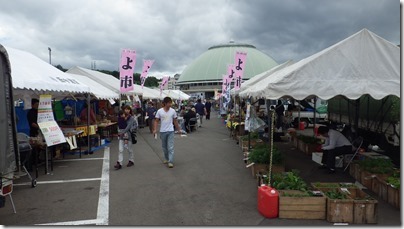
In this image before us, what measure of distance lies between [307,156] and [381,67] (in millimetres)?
4426

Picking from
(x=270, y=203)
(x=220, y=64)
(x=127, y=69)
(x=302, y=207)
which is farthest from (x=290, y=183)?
(x=220, y=64)

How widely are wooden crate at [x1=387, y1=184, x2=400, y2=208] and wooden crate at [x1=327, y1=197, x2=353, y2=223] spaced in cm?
116

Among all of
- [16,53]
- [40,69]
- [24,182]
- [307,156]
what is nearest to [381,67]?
[307,156]

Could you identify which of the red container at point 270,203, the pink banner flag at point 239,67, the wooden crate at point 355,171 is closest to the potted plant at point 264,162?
the wooden crate at point 355,171

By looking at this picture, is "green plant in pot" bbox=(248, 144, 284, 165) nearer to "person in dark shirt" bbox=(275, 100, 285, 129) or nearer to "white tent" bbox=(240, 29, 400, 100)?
"white tent" bbox=(240, 29, 400, 100)

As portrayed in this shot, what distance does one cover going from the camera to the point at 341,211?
460 cm

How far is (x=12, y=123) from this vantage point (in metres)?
4.53

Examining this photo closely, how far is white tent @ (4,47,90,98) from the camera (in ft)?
22.9

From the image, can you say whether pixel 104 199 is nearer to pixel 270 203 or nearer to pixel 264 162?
pixel 270 203

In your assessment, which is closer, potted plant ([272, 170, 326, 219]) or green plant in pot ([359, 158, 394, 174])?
potted plant ([272, 170, 326, 219])

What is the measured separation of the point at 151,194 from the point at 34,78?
4165 mm

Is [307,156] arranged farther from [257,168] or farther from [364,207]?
[364,207]

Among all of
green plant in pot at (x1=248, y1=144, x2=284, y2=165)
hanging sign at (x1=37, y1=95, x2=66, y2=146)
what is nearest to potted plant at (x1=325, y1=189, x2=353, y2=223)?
green plant in pot at (x1=248, y1=144, x2=284, y2=165)

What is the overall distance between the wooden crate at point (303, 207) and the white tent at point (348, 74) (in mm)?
1868
